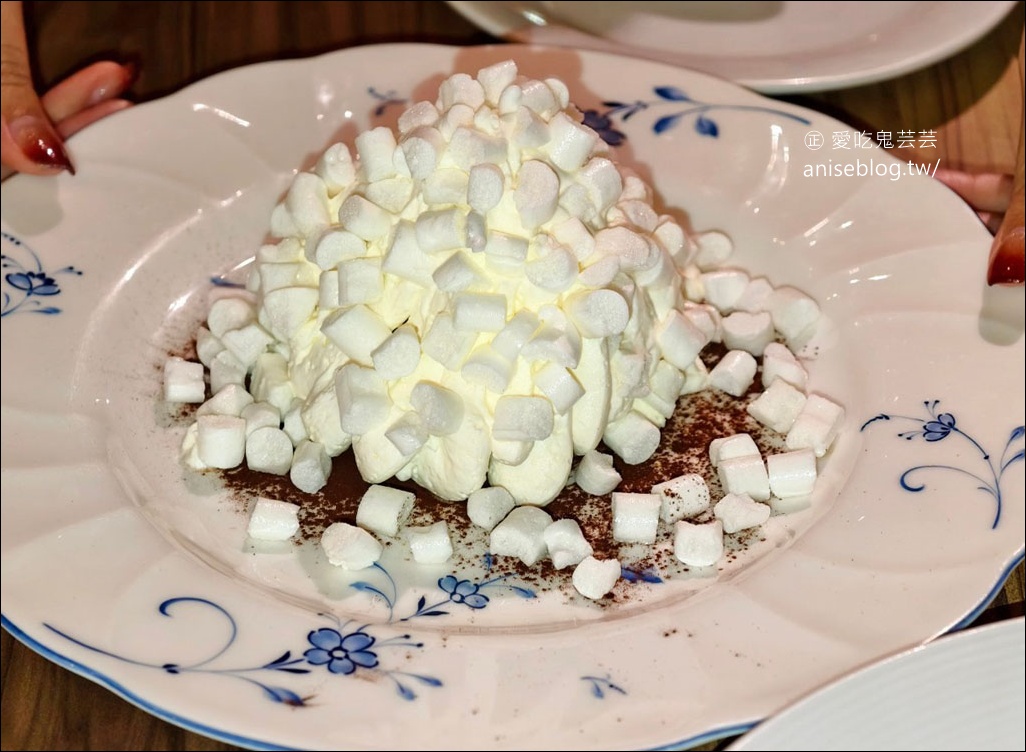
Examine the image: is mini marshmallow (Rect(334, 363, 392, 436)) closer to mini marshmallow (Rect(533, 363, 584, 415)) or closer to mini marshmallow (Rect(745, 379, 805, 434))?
mini marshmallow (Rect(533, 363, 584, 415))

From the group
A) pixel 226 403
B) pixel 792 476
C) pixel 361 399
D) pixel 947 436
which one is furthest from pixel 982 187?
pixel 226 403

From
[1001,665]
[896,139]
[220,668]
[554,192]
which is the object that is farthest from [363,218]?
[896,139]

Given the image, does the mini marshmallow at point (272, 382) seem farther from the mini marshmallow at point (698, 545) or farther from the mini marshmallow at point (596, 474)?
the mini marshmallow at point (698, 545)

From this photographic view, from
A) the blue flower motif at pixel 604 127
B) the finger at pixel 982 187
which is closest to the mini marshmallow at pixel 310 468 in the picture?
the blue flower motif at pixel 604 127

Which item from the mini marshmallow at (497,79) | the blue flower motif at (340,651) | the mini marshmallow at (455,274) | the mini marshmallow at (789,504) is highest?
the mini marshmallow at (497,79)

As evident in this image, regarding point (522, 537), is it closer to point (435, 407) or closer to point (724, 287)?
point (435, 407)

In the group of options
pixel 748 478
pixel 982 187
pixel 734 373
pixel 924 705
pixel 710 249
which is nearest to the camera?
pixel 924 705

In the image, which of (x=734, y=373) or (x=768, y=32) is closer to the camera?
(x=734, y=373)
